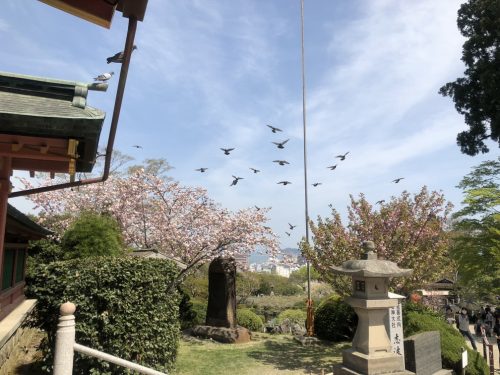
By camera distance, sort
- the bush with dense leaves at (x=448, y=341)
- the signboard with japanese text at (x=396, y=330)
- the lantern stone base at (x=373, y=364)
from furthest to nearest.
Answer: the bush with dense leaves at (x=448, y=341) < the signboard with japanese text at (x=396, y=330) < the lantern stone base at (x=373, y=364)

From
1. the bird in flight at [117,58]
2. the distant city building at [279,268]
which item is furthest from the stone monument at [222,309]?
the bird in flight at [117,58]

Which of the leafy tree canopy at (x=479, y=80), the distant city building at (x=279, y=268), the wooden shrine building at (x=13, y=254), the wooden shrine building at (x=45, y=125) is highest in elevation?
the leafy tree canopy at (x=479, y=80)

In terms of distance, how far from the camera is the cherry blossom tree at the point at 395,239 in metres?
12.1

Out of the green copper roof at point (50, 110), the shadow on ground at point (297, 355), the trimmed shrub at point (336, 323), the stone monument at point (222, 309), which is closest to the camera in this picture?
the green copper roof at point (50, 110)

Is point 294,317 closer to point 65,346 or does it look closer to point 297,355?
point 297,355

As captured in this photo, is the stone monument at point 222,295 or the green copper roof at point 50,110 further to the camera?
the stone monument at point 222,295

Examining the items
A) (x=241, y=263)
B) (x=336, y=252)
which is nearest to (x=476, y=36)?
(x=336, y=252)

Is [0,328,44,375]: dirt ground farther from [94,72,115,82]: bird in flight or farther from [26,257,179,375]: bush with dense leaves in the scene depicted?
[94,72,115,82]: bird in flight

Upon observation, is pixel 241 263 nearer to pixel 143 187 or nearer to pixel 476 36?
pixel 143 187

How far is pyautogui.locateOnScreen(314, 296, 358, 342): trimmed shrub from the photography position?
15469 mm

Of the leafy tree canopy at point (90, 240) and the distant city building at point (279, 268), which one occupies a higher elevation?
the leafy tree canopy at point (90, 240)

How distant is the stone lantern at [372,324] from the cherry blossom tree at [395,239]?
3868 mm

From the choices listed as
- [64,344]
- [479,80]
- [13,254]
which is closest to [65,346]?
[64,344]

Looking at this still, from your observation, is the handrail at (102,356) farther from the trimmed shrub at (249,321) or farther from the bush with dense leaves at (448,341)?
the trimmed shrub at (249,321)
